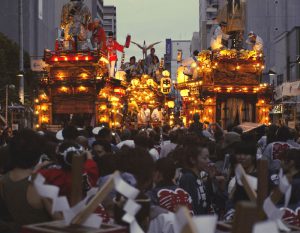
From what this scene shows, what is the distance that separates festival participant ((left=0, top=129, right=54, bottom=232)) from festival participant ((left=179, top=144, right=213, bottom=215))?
89.2 inches

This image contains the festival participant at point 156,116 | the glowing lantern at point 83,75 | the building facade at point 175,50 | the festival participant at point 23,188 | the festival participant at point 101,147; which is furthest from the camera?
the building facade at point 175,50

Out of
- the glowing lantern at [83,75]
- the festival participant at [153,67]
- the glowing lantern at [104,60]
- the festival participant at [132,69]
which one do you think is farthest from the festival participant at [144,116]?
the festival participant at [153,67]

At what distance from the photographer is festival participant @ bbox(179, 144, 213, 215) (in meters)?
7.14

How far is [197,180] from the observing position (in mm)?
7336

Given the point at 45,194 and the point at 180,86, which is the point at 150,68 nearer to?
the point at 180,86

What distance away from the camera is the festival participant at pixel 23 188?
4855 millimetres

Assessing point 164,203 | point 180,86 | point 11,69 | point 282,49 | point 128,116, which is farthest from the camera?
point 11,69

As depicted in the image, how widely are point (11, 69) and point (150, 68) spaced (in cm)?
1271

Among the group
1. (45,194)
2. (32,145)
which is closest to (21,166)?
(32,145)

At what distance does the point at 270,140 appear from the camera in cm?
1194

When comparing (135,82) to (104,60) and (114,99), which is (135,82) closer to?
(114,99)

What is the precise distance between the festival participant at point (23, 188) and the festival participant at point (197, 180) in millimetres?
2266

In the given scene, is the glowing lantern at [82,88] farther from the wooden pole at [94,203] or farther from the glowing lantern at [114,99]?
the wooden pole at [94,203]

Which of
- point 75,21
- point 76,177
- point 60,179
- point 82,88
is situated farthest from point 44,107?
point 76,177
